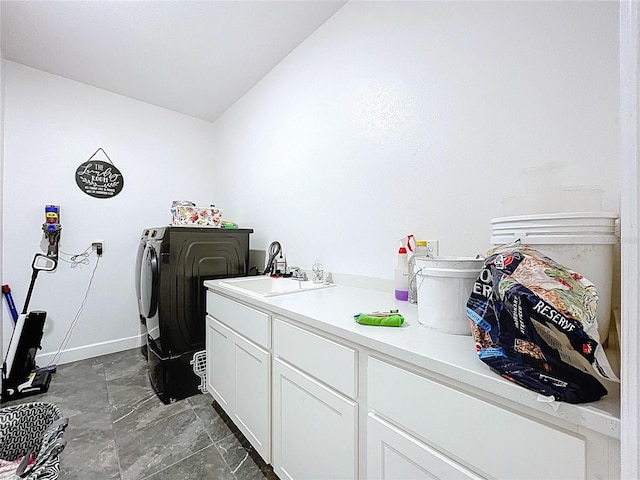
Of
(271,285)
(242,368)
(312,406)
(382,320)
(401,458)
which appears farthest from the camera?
(271,285)

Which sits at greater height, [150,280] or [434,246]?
[434,246]

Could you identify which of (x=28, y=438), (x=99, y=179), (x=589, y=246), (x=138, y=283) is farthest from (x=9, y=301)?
(x=589, y=246)

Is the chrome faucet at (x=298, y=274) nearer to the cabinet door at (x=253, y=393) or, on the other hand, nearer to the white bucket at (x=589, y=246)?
the cabinet door at (x=253, y=393)

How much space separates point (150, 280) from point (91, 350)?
4.50 ft

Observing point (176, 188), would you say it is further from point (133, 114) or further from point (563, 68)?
point (563, 68)

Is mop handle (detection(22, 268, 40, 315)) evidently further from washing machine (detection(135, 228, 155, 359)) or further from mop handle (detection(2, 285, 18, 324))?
washing machine (detection(135, 228, 155, 359))

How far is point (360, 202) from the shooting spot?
1.69m

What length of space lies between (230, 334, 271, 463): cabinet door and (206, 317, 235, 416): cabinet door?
7 cm

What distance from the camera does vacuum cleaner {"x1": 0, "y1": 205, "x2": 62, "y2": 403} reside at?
6.90 ft

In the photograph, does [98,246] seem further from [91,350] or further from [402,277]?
[402,277]

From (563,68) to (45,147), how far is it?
366cm

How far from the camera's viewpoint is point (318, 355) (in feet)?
3.42

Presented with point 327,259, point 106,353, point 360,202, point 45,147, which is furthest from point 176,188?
point 360,202

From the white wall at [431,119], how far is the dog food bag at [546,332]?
0.62 metres
